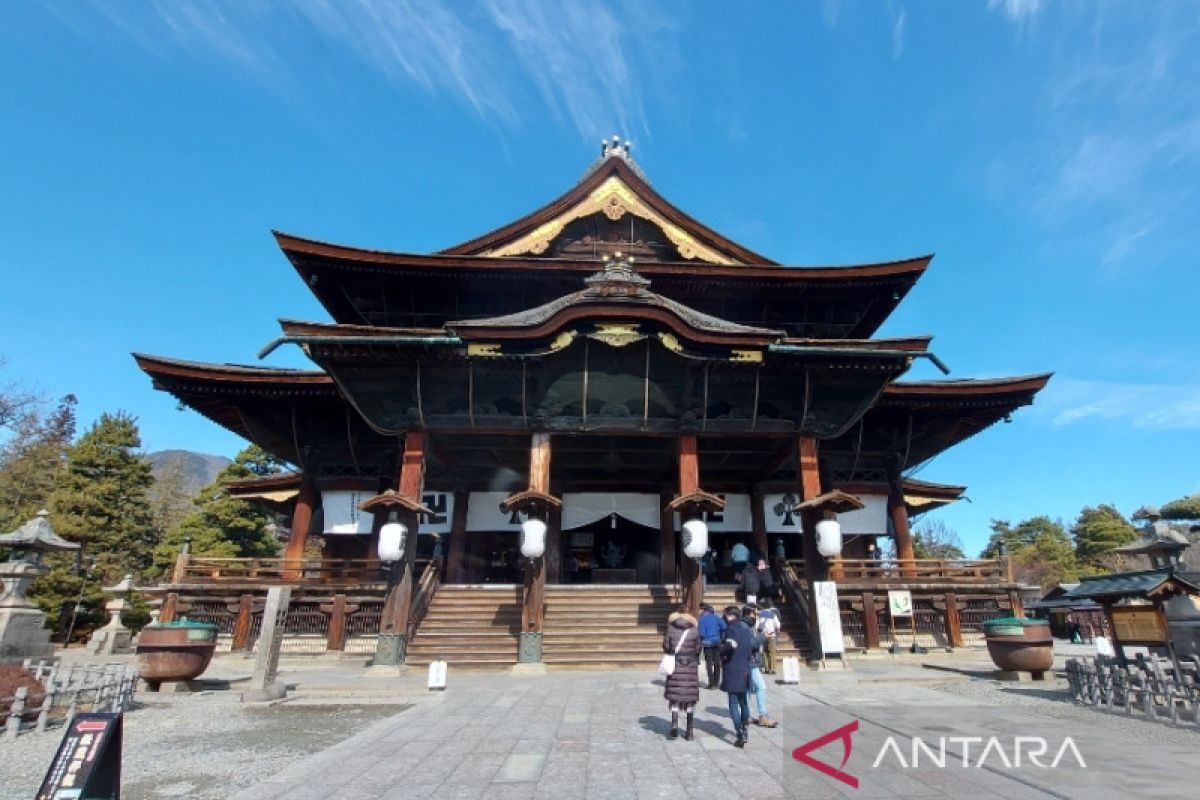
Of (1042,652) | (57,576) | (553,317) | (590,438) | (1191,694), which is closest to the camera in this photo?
(1191,694)

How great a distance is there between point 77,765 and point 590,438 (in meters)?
14.5

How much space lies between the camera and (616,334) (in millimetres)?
15633

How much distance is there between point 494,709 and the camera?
903 cm

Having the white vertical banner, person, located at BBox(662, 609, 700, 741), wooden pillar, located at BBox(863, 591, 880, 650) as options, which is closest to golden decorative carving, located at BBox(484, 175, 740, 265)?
wooden pillar, located at BBox(863, 591, 880, 650)

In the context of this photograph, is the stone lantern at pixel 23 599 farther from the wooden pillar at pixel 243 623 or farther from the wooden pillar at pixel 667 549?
the wooden pillar at pixel 667 549

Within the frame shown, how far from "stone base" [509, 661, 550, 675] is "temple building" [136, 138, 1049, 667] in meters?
0.27

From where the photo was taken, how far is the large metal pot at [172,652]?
11.6m

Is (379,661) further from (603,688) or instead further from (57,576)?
(57,576)

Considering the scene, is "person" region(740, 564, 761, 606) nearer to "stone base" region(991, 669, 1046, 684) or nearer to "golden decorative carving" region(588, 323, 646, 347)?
"stone base" region(991, 669, 1046, 684)

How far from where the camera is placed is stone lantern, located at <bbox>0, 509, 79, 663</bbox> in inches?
514

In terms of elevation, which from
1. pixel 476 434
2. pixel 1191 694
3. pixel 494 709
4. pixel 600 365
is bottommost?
pixel 494 709

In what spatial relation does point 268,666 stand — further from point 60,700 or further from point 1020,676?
point 1020,676

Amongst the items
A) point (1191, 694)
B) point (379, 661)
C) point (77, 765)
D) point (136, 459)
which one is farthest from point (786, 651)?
point (136, 459)

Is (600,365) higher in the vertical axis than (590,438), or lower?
higher
